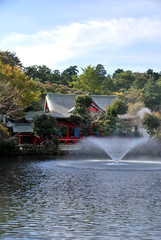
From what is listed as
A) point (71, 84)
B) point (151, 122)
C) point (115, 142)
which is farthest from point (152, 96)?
point (115, 142)

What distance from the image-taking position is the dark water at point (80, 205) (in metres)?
11.0

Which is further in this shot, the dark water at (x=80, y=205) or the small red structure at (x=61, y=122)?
the small red structure at (x=61, y=122)

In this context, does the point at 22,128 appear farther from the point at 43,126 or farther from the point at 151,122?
the point at 151,122

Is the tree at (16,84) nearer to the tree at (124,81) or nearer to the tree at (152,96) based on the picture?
the tree at (152,96)

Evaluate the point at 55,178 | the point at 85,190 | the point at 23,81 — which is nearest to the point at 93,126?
the point at 23,81

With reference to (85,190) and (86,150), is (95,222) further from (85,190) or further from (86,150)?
(86,150)

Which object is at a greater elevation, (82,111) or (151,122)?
(82,111)

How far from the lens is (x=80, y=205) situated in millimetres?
14734

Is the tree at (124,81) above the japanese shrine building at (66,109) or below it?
above

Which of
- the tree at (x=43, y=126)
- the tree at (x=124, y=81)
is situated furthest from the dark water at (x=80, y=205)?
the tree at (x=124, y=81)

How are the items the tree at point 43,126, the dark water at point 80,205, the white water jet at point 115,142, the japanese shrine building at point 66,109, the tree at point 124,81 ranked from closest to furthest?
the dark water at point 80,205, the white water jet at point 115,142, the tree at point 43,126, the japanese shrine building at point 66,109, the tree at point 124,81

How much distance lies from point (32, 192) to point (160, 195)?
642 centimetres

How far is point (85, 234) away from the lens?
10.7 m

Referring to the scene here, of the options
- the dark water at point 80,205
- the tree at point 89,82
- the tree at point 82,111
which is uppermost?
the tree at point 89,82
